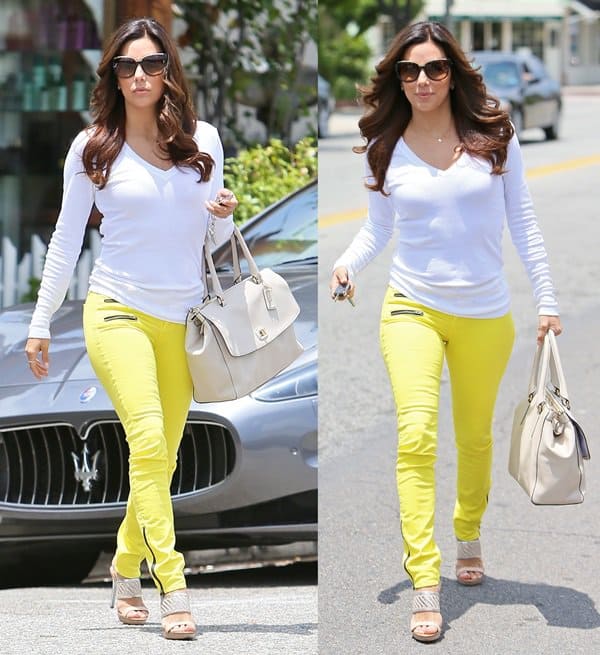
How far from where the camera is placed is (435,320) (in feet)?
13.5

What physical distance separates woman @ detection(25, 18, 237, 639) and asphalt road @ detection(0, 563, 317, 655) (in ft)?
0.26

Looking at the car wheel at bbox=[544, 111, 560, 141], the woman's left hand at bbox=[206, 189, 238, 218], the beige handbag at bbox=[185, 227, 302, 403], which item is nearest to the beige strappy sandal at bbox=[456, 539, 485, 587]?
the beige handbag at bbox=[185, 227, 302, 403]

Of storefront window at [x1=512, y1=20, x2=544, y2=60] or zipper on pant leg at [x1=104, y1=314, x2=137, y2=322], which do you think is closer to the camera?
zipper on pant leg at [x1=104, y1=314, x2=137, y2=322]

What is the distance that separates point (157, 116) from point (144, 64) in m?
0.14

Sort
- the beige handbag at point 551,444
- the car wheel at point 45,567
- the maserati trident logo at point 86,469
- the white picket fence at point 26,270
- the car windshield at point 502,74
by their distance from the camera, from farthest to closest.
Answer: the car windshield at point 502,74 < the white picket fence at point 26,270 < the car wheel at point 45,567 < the maserati trident logo at point 86,469 < the beige handbag at point 551,444

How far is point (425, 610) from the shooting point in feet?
13.4

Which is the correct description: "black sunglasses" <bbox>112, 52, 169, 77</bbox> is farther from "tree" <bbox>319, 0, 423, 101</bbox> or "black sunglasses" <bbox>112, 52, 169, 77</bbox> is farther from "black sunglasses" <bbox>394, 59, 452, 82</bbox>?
"tree" <bbox>319, 0, 423, 101</bbox>

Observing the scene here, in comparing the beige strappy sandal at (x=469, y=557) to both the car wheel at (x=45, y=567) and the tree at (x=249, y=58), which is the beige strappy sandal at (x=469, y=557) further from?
the tree at (x=249, y=58)

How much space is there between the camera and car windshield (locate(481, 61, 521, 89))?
886 inches

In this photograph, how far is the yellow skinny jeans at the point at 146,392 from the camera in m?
3.59

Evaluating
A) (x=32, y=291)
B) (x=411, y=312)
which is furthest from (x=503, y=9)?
(x=411, y=312)

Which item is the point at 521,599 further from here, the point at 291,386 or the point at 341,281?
the point at 341,281

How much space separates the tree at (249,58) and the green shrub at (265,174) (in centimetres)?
20

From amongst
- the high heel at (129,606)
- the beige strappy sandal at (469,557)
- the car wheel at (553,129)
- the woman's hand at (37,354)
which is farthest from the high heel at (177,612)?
the car wheel at (553,129)
